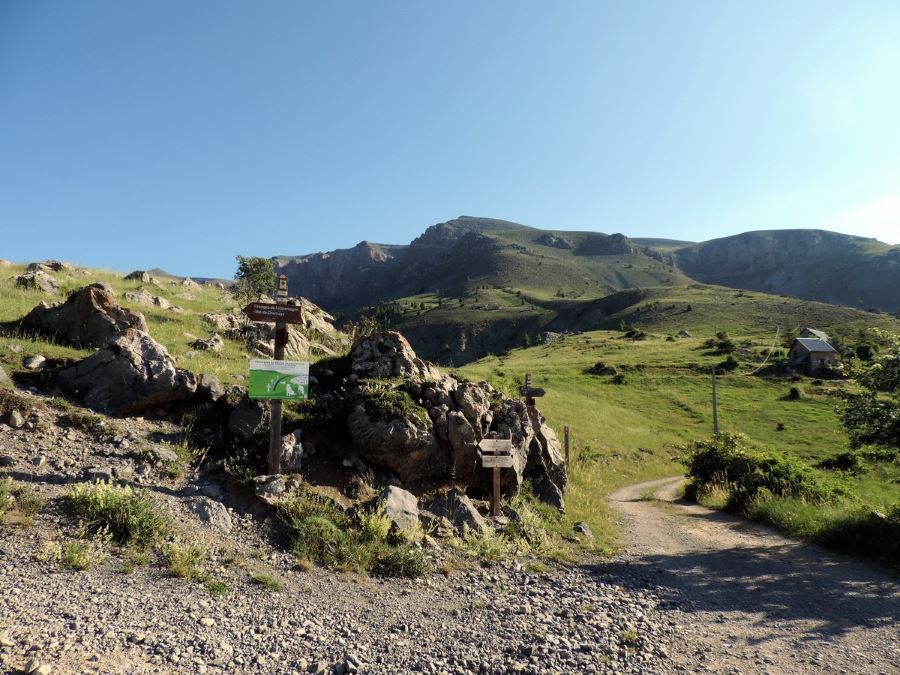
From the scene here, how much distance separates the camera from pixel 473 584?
28.5 feet

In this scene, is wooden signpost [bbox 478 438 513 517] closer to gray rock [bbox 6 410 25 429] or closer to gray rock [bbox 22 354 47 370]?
gray rock [bbox 6 410 25 429]

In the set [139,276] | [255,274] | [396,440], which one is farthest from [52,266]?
[396,440]

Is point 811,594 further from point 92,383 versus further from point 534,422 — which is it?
point 92,383

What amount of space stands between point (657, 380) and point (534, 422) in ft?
181

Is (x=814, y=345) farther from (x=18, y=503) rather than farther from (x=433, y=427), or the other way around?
(x=18, y=503)

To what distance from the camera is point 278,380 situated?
1058 centimetres

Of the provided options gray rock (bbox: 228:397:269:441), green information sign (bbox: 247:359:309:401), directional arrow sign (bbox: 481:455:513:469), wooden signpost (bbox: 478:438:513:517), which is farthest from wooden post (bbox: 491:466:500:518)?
gray rock (bbox: 228:397:269:441)

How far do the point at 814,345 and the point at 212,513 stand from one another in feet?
300

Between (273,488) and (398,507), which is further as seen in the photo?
(398,507)

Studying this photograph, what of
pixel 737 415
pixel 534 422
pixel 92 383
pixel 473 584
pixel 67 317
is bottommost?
pixel 737 415

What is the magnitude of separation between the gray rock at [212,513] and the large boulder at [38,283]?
1912 centimetres

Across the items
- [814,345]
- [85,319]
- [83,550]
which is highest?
[85,319]

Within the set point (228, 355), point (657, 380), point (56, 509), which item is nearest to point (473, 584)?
point (56, 509)

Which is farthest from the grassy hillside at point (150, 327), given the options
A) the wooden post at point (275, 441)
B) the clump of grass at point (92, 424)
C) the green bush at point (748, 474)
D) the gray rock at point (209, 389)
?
the green bush at point (748, 474)
